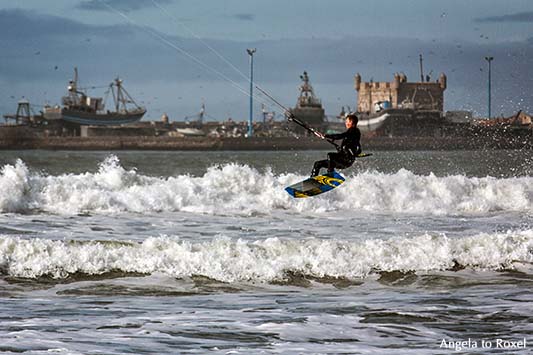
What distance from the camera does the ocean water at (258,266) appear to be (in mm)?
11906

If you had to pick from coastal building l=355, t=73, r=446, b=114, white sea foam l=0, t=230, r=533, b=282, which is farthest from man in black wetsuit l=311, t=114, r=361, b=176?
coastal building l=355, t=73, r=446, b=114

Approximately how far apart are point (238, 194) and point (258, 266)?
12284 mm

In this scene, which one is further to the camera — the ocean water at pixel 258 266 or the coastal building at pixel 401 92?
the coastal building at pixel 401 92

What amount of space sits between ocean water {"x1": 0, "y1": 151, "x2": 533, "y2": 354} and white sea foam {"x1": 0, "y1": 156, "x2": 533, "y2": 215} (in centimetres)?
6

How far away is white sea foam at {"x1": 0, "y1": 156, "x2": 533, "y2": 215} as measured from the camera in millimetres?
26938

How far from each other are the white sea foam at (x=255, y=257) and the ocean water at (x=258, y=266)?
0.04m

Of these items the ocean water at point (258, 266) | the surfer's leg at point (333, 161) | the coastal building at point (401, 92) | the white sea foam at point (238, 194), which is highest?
the coastal building at point (401, 92)

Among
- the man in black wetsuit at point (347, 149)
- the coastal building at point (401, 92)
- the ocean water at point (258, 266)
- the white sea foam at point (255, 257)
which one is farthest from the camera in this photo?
the coastal building at point (401, 92)

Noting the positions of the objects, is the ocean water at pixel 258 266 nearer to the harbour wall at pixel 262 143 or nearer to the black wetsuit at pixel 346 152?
the black wetsuit at pixel 346 152

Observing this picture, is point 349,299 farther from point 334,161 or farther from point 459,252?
point 459,252

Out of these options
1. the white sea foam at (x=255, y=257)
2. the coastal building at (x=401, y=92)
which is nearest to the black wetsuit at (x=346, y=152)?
the white sea foam at (x=255, y=257)

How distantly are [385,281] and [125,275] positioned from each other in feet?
14.5

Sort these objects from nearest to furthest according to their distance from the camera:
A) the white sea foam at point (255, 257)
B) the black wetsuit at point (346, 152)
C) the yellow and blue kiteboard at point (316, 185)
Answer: the black wetsuit at point (346, 152)
the white sea foam at point (255, 257)
the yellow and blue kiteboard at point (316, 185)

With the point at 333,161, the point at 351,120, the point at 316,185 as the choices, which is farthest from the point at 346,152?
the point at 316,185
